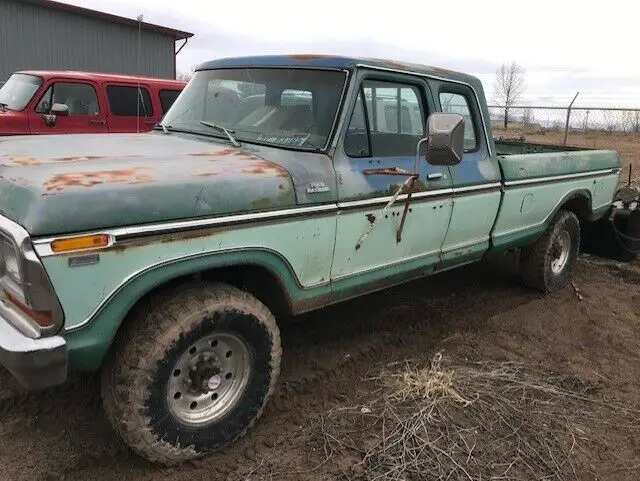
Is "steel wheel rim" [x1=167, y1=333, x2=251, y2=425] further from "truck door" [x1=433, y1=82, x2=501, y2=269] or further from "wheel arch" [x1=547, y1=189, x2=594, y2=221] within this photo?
"wheel arch" [x1=547, y1=189, x2=594, y2=221]

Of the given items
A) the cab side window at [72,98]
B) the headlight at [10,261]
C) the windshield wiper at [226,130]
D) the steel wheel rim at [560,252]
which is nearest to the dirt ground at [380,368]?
the steel wheel rim at [560,252]

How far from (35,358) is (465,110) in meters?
3.42

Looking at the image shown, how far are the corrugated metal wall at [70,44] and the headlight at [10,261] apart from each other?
18.1 m

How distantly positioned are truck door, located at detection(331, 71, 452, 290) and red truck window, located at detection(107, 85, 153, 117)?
629 cm

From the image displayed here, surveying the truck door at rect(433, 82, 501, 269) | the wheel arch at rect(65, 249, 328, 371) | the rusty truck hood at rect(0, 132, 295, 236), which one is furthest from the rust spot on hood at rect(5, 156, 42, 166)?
the truck door at rect(433, 82, 501, 269)

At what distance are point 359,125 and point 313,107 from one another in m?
0.29

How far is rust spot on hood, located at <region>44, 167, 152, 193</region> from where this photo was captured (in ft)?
7.88

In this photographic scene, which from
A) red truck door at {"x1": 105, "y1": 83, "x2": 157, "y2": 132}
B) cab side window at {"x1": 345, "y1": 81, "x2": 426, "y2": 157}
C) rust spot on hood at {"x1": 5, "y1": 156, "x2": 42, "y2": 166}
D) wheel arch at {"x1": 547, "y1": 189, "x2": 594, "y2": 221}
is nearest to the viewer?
rust spot on hood at {"x1": 5, "y1": 156, "x2": 42, "y2": 166}

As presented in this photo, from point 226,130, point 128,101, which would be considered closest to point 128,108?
point 128,101

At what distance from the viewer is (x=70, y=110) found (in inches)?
348

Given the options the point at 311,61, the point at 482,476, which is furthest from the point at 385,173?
the point at 482,476

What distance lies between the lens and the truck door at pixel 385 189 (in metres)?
3.42

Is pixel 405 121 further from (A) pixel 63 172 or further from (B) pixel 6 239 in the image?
(B) pixel 6 239

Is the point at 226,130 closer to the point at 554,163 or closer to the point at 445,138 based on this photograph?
the point at 445,138
